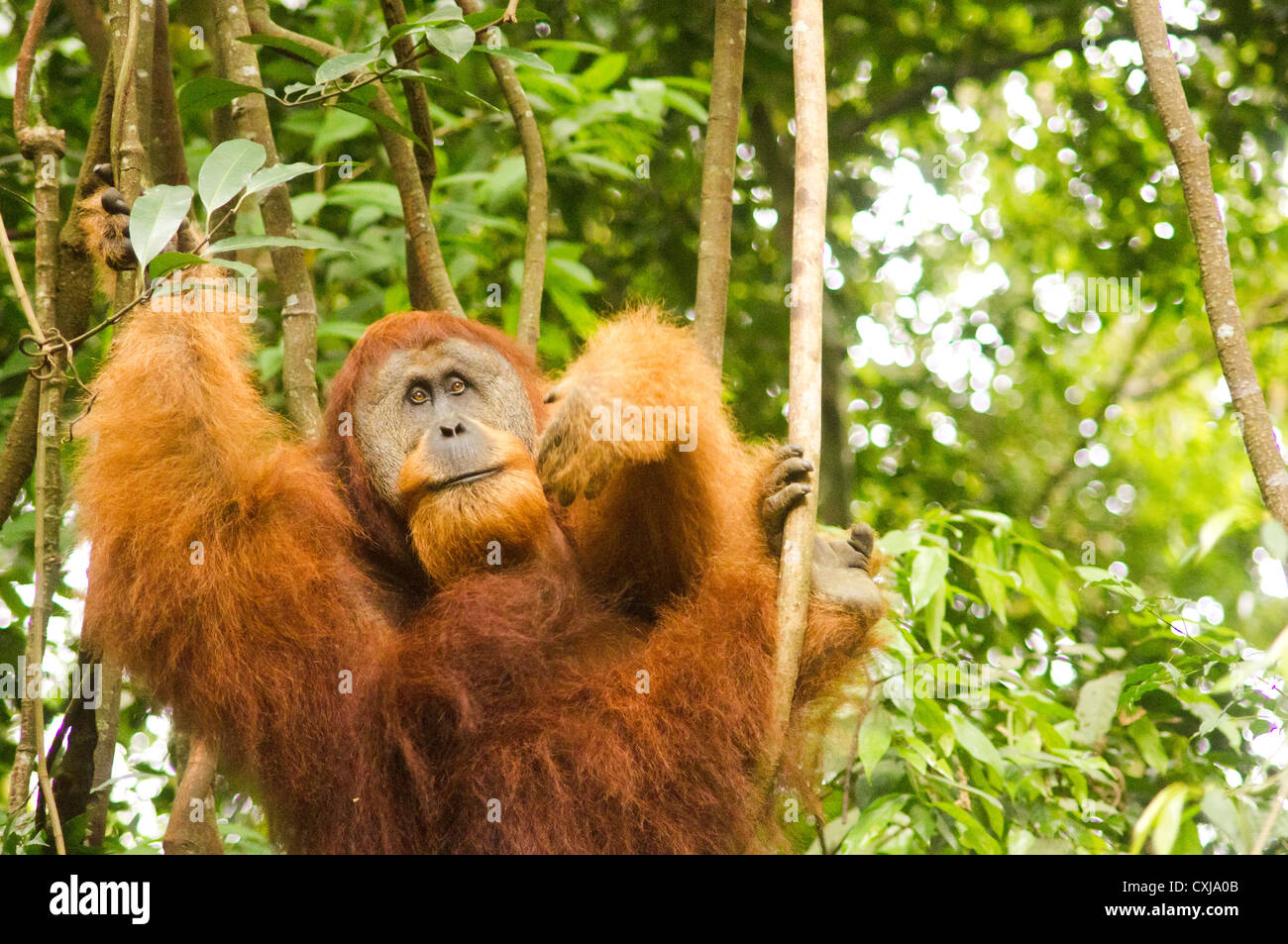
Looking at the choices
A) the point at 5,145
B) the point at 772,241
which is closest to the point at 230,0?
the point at 5,145

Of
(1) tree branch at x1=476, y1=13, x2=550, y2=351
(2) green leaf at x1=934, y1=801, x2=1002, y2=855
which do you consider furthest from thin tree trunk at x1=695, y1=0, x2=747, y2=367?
(2) green leaf at x1=934, y1=801, x2=1002, y2=855

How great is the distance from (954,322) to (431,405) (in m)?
5.76

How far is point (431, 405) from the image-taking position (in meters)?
3.06

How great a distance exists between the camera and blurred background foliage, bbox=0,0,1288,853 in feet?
10.9

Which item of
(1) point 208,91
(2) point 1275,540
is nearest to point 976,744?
(2) point 1275,540

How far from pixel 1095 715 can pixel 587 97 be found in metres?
2.82

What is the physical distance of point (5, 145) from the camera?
13.7 ft

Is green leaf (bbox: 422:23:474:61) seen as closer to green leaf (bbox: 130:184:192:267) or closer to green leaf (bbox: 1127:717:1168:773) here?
green leaf (bbox: 130:184:192:267)

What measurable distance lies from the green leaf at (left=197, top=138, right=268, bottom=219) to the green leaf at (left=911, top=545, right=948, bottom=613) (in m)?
1.95

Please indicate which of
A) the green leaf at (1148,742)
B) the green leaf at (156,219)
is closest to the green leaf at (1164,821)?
the green leaf at (1148,742)

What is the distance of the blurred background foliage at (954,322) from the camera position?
332 centimetres

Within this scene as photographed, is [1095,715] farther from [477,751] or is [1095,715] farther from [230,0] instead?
[230,0]

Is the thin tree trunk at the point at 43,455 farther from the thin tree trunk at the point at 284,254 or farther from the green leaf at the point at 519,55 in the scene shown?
the green leaf at the point at 519,55

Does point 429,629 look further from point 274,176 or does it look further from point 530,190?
point 530,190
